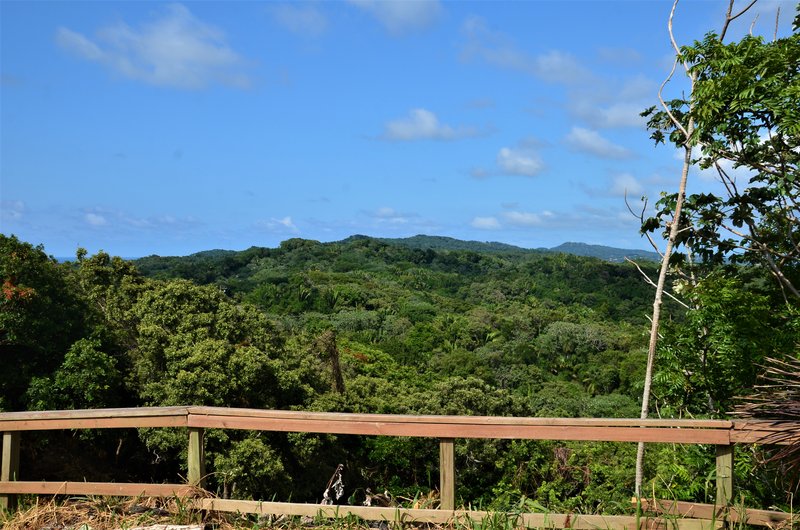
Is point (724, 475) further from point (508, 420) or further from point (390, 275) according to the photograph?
point (390, 275)

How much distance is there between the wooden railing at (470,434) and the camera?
3.21 metres

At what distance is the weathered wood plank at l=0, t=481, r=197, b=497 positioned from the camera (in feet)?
11.9

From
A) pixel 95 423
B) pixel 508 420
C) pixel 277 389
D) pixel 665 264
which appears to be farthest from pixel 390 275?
pixel 508 420

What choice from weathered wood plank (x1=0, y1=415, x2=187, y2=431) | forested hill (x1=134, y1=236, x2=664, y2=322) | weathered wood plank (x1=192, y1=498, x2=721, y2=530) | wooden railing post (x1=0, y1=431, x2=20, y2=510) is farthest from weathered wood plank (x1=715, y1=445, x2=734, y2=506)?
forested hill (x1=134, y1=236, x2=664, y2=322)

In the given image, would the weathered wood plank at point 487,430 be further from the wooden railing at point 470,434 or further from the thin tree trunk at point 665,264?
the thin tree trunk at point 665,264

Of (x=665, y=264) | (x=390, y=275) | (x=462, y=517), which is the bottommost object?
(x=462, y=517)

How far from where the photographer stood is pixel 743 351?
466cm

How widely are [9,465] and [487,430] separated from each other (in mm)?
2820

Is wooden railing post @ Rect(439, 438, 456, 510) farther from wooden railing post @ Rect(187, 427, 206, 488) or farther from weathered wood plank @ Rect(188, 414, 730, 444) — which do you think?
wooden railing post @ Rect(187, 427, 206, 488)

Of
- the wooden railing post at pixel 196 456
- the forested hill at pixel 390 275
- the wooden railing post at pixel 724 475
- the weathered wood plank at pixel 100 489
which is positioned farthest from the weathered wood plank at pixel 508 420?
the forested hill at pixel 390 275

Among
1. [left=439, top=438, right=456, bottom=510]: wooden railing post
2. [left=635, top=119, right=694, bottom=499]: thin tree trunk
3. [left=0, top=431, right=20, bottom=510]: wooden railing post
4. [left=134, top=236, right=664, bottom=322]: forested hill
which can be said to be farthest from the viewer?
[left=134, top=236, right=664, bottom=322]: forested hill

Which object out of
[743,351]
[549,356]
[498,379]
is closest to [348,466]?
[743,351]

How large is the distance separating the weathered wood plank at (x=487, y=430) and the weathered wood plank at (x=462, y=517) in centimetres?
37

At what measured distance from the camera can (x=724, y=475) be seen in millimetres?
3281
